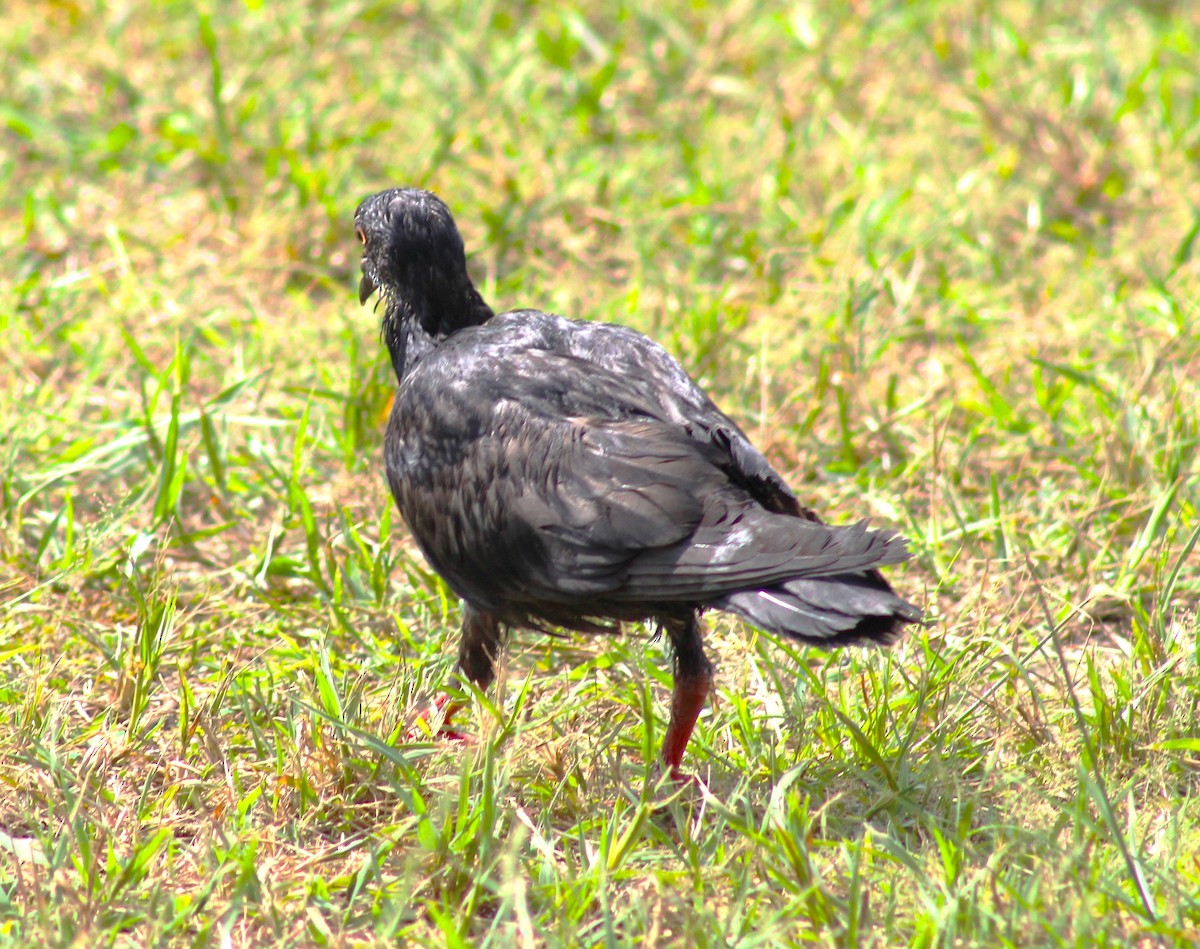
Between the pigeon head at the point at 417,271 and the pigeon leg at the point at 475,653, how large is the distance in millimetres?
868

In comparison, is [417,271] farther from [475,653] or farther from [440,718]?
[440,718]

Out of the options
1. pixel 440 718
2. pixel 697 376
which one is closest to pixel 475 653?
pixel 440 718

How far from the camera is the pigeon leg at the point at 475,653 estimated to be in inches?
165

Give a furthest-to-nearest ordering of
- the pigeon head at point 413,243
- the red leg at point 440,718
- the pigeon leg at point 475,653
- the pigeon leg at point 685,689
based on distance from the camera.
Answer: the pigeon head at point 413,243 → the pigeon leg at point 475,653 → the red leg at point 440,718 → the pigeon leg at point 685,689

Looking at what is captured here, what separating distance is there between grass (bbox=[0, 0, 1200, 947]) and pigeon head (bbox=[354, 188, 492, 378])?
614 mm

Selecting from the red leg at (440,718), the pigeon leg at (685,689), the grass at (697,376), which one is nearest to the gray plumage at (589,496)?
the pigeon leg at (685,689)

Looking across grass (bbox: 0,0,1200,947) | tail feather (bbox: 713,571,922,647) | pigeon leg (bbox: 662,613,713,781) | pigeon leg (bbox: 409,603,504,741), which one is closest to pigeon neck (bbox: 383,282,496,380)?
grass (bbox: 0,0,1200,947)

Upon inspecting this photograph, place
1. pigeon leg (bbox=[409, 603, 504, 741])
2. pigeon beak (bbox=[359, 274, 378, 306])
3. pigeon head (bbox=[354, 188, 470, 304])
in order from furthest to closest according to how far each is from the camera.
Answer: pigeon beak (bbox=[359, 274, 378, 306])
pigeon head (bbox=[354, 188, 470, 304])
pigeon leg (bbox=[409, 603, 504, 741])

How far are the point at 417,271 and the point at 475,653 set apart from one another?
1.17m

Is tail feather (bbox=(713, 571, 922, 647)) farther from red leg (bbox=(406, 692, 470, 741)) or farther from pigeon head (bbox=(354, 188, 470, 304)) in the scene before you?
pigeon head (bbox=(354, 188, 470, 304))

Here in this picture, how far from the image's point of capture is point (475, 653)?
14.0 ft

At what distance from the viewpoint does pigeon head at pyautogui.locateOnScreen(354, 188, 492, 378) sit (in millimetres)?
4520

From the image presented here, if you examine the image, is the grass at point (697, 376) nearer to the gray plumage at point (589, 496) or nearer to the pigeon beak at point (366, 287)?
the gray plumage at point (589, 496)

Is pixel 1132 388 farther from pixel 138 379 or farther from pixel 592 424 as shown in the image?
pixel 138 379
